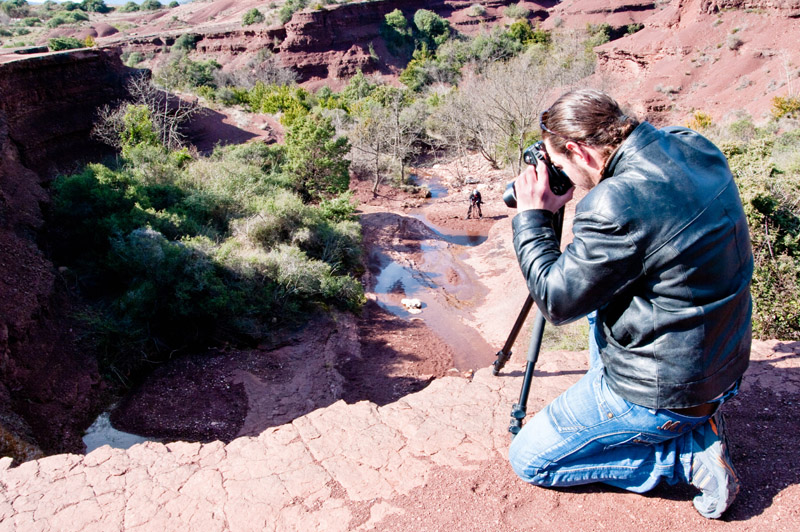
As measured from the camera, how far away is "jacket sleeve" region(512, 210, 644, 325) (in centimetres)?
167

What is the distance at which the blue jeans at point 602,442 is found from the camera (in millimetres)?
2047

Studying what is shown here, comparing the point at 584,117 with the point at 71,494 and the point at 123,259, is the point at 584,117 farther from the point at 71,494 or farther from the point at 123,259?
the point at 123,259

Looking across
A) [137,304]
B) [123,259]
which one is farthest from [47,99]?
[137,304]

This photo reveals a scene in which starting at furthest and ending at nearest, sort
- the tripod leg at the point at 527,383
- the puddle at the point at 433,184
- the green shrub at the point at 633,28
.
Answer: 1. the green shrub at the point at 633,28
2. the puddle at the point at 433,184
3. the tripod leg at the point at 527,383

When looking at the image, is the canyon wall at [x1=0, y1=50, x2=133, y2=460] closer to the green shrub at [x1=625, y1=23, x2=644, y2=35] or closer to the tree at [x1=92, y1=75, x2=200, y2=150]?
the tree at [x1=92, y1=75, x2=200, y2=150]

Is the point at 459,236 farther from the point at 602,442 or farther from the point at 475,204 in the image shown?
the point at 602,442

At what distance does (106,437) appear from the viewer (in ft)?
22.2

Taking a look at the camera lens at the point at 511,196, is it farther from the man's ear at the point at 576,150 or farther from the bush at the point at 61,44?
the bush at the point at 61,44

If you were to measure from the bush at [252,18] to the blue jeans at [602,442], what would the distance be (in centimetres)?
4634

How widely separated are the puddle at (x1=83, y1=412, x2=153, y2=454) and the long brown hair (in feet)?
22.5

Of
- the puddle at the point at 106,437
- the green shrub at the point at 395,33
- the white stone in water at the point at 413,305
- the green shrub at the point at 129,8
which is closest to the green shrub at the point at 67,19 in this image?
the green shrub at the point at 129,8

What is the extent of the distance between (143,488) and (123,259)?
280 inches

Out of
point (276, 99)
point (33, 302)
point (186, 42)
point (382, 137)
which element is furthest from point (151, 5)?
point (33, 302)

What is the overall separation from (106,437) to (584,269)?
7172 millimetres
